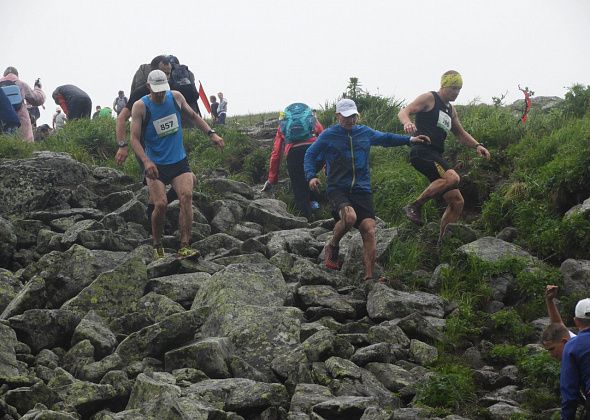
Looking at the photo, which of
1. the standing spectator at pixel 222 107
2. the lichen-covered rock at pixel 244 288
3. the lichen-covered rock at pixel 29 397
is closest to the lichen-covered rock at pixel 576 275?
the lichen-covered rock at pixel 244 288

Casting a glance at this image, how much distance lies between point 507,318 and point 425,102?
10.7 ft

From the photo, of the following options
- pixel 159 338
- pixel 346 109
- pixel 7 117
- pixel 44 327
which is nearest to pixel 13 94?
pixel 7 117

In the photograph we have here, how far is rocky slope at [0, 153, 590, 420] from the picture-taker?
26.8 feet

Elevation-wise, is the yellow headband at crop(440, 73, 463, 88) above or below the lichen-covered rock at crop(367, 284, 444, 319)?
above

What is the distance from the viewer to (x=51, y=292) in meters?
11.0

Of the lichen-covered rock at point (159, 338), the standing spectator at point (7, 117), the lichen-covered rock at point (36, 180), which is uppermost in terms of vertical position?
the standing spectator at point (7, 117)

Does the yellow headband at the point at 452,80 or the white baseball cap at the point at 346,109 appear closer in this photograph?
the white baseball cap at the point at 346,109

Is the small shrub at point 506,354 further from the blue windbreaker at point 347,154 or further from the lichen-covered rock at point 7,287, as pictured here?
the lichen-covered rock at point 7,287

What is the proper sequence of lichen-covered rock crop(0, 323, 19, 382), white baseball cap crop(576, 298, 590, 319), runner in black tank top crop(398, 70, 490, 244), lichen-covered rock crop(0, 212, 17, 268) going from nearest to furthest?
white baseball cap crop(576, 298, 590, 319) < lichen-covered rock crop(0, 323, 19, 382) < runner in black tank top crop(398, 70, 490, 244) < lichen-covered rock crop(0, 212, 17, 268)

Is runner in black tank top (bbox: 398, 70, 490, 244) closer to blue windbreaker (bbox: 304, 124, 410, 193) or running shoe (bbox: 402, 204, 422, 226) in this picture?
running shoe (bbox: 402, 204, 422, 226)

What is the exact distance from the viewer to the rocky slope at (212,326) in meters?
8.17

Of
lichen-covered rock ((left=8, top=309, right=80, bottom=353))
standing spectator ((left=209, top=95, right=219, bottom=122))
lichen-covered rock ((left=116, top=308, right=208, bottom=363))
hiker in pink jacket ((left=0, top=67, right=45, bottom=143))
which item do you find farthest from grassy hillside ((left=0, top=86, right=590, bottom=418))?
standing spectator ((left=209, top=95, right=219, bottom=122))

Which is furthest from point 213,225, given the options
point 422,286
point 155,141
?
point 422,286

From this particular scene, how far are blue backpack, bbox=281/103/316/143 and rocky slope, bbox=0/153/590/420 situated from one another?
1807mm
